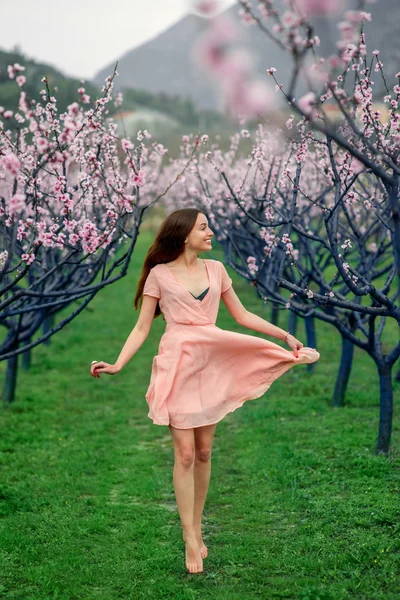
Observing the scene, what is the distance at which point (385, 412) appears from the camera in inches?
271

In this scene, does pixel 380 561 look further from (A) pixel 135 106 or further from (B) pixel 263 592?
(A) pixel 135 106

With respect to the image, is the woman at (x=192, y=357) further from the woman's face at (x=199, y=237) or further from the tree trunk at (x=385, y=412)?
the tree trunk at (x=385, y=412)

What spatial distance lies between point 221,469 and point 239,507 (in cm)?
112

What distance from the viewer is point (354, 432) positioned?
7852 mm

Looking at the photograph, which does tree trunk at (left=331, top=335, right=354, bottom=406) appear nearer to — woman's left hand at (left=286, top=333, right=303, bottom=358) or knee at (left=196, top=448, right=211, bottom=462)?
woman's left hand at (left=286, top=333, right=303, bottom=358)

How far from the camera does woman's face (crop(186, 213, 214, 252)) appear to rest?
4.62 meters

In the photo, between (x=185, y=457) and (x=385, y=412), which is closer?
(x=185, y=457)

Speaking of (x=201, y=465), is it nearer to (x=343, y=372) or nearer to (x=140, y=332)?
(x=140, y=332)

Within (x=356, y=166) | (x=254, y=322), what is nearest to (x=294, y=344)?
(x=254, y=322)

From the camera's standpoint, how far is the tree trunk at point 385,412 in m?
6.88

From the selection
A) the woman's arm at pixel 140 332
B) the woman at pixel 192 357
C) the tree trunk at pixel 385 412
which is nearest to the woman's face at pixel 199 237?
the woman at pixel 192 357

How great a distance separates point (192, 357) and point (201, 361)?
0.28 ft

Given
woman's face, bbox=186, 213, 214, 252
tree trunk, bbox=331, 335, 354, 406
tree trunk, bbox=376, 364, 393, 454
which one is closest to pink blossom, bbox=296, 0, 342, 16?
woman's face, bbox=186, 213, 214, 252

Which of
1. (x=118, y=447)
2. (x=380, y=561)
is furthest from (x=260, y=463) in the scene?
(x=380, y=561)
